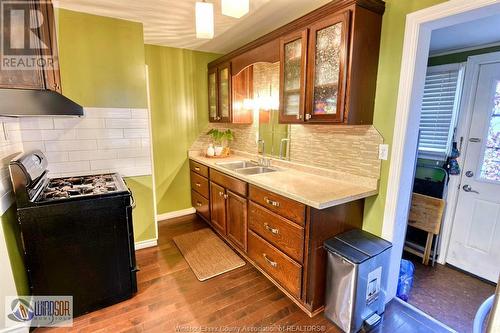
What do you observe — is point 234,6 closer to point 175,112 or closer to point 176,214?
point 175,112

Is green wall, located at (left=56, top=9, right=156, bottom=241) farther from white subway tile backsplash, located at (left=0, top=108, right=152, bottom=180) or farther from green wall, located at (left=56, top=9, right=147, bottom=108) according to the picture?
white subway tile backsplash, located at (left=0, top=108, right=152, bottom=180)

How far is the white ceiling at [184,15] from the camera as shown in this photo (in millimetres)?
2061

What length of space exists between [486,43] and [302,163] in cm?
205

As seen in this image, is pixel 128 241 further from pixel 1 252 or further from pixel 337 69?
pixel 337 69

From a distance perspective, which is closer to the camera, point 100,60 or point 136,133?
point 100,60

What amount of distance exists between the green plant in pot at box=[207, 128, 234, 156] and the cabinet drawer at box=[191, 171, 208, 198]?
44 centimetres

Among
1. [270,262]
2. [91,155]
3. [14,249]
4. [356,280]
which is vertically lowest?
[270,262]

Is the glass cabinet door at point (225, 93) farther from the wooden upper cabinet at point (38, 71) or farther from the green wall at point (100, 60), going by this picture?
the wooden upper cabinet at point (38, 71)

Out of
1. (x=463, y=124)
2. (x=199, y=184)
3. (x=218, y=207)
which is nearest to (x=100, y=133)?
(x=199, y=184)

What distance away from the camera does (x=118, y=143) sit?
101 inches

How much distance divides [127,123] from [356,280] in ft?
8.26

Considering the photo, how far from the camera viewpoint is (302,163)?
8.40 ft

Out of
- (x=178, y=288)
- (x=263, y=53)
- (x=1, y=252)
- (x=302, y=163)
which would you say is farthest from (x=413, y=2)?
(x=1, y=252)

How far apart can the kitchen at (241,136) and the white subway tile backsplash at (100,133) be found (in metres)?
0.01
